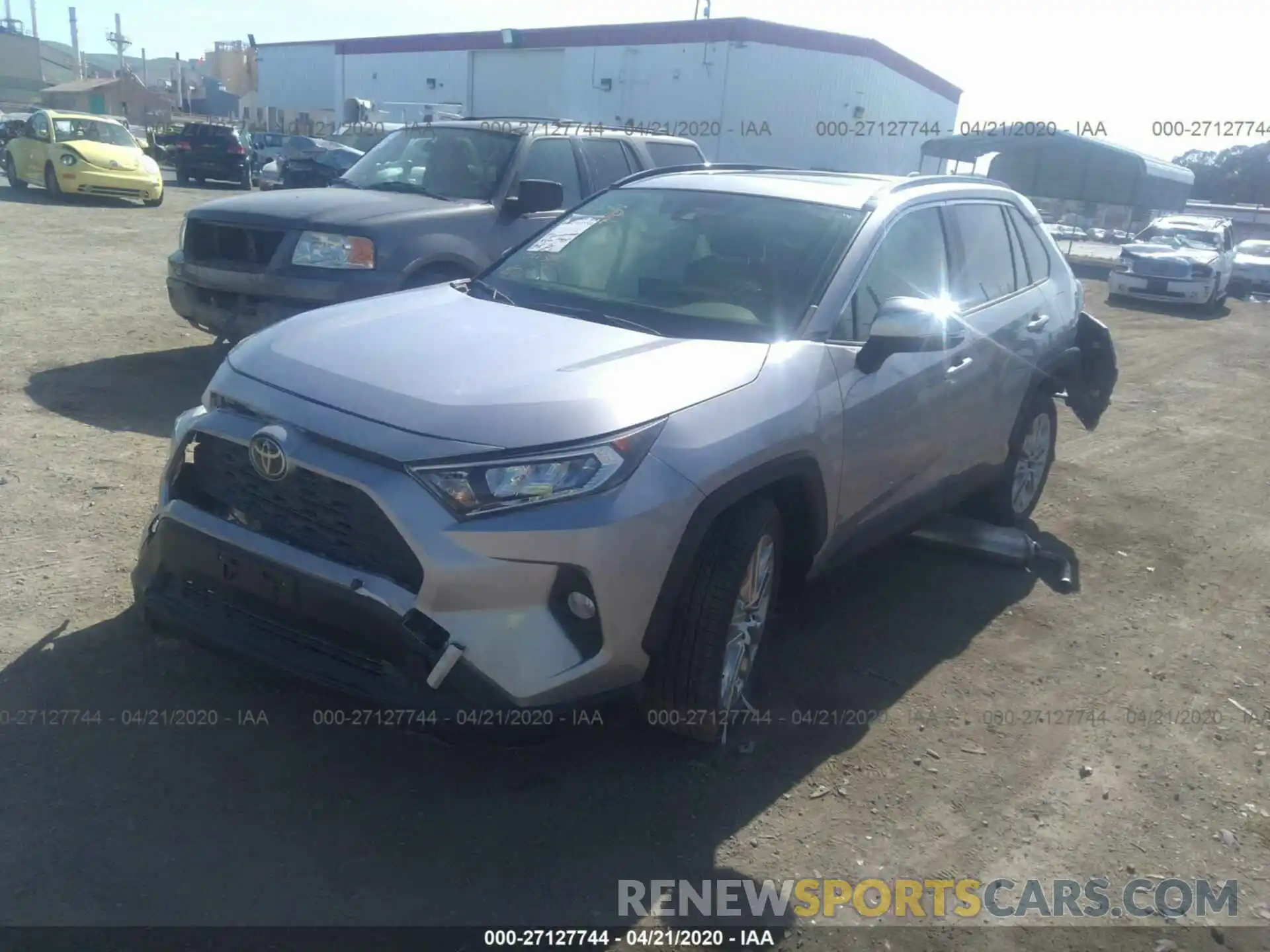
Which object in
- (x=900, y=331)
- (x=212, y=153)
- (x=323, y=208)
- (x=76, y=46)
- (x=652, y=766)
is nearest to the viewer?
(x=652, y=766)

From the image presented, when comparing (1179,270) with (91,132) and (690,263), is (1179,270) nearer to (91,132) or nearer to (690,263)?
(690,263)

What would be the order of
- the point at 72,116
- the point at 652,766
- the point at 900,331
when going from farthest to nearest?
the point at 72,116 → the point at 900,331 → the point at 652,766

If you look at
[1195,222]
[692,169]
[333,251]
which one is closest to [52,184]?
[333,251]

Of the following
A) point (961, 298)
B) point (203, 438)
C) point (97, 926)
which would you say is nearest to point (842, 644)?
point (961, 298)

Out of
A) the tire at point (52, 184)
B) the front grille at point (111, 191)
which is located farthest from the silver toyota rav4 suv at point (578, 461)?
the tire at point (52, 184)

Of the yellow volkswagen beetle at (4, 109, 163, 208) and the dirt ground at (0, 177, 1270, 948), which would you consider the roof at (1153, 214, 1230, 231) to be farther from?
the yellow volkswagen beetle at (4, 109, 163, 208)

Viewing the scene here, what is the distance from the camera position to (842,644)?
4551 millimetres

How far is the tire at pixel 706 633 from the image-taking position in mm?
3256

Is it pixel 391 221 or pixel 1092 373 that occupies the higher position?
pixel 391 221

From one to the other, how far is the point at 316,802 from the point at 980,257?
392 centimetres

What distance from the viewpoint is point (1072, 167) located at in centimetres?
3400

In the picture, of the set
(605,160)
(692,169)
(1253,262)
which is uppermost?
(692,169)

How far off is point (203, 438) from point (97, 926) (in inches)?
55.2

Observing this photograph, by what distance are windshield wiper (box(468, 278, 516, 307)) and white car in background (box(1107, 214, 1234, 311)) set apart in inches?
702
